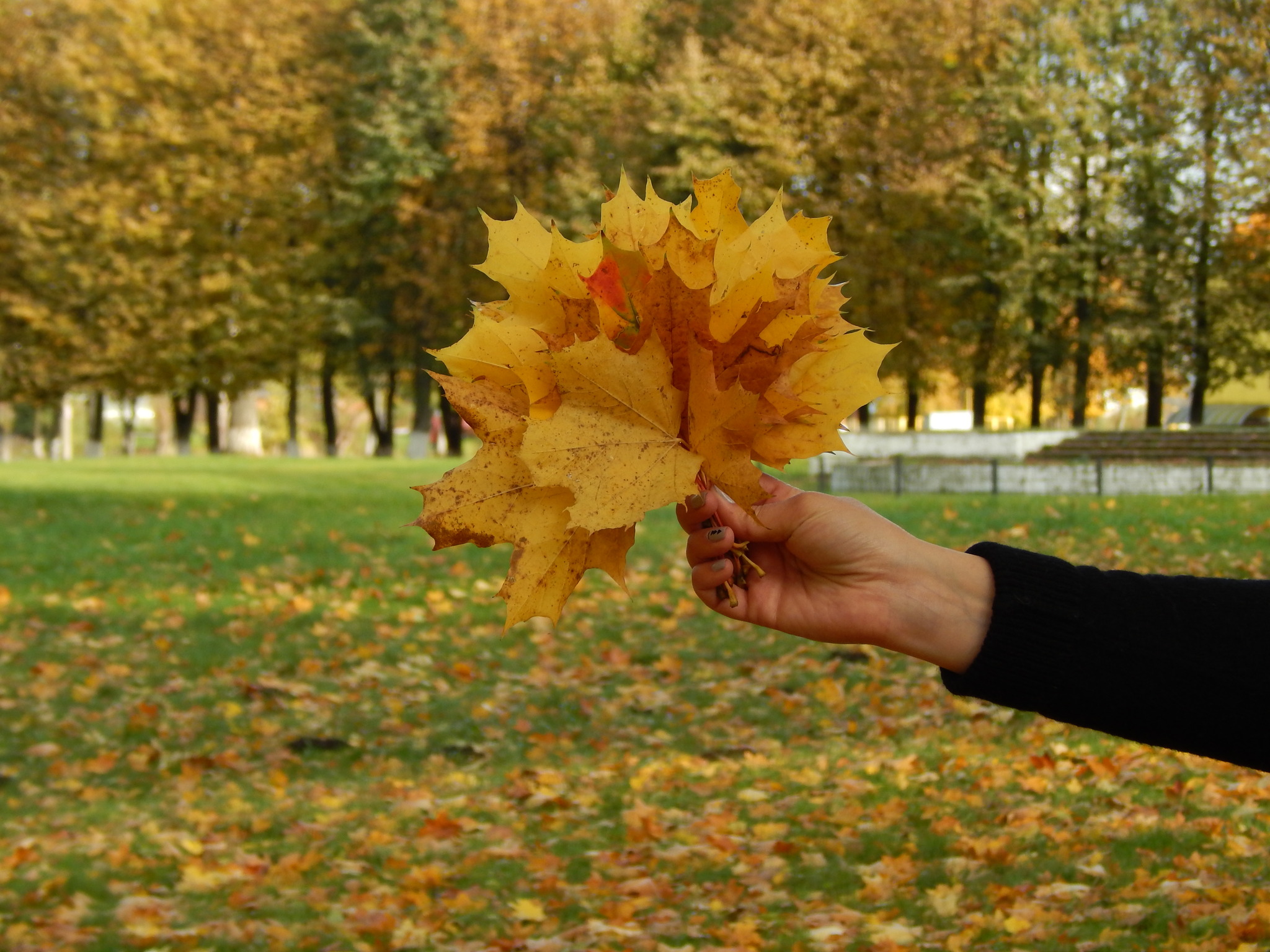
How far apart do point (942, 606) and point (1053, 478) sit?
1982cm

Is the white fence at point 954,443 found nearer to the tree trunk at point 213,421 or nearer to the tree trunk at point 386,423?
the tree trunk at point 386,423

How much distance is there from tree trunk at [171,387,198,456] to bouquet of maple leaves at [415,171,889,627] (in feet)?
132

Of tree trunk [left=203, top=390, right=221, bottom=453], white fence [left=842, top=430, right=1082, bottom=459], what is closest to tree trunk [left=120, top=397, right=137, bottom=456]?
tree trunk [left=203, top=390, right=221, bottom=453]

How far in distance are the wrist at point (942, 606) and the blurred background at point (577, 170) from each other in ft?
97.6

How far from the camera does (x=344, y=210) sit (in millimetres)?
38094

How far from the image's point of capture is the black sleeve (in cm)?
225

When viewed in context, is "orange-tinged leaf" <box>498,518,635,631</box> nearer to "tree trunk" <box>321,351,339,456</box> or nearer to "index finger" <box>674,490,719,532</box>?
"index finger" <box>674,490,719,532</box>

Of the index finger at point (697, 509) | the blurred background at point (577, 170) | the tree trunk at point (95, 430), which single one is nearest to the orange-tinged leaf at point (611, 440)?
the index finger at point (697, 509)

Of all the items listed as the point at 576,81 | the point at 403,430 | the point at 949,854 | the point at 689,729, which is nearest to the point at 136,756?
the point at 689,729

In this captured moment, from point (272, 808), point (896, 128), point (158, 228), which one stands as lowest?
point (272, 808)

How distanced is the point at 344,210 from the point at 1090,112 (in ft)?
67.7

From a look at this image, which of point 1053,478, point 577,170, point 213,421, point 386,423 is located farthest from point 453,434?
point 1053,478

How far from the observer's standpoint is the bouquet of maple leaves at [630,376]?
84.0 inches

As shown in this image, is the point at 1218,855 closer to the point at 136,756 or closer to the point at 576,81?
the point at 136,756
